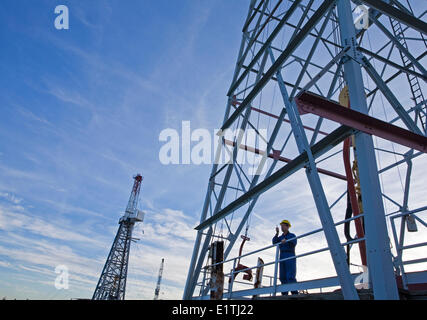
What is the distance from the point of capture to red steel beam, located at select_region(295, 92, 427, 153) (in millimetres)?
3977

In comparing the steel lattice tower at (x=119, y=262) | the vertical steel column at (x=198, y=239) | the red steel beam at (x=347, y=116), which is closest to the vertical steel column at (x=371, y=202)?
the red steel beam at (x=347, y=116)

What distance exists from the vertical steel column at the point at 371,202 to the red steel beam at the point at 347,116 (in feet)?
0.57

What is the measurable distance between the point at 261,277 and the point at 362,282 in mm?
4055

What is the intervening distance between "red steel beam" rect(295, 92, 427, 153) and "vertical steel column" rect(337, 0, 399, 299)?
0.17m

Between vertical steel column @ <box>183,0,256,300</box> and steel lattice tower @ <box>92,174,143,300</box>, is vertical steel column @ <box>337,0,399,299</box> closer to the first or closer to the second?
vertical steel column @ <box>183,0,256,300</box>

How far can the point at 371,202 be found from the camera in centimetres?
380

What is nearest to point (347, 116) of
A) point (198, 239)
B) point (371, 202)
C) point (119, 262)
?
point (371, 202)

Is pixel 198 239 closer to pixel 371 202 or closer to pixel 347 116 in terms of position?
pixel 371 202

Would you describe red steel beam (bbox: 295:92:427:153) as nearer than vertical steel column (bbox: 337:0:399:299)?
No

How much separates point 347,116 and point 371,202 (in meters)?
1.16

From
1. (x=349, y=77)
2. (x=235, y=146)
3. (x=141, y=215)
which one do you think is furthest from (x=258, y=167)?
(x=141, y=215)

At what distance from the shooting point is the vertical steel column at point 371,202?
3.40 metres

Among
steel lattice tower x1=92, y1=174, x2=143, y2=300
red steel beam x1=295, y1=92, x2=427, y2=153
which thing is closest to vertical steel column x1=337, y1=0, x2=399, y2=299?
red steel beam x1=295, y1=92, x2=427, y2=153
